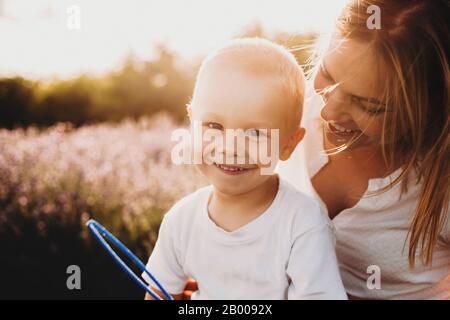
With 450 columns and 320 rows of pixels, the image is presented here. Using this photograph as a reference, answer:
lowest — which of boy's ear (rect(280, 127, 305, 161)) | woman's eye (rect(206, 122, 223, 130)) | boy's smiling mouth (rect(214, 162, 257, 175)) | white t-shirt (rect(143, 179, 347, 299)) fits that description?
white t-shirt (rect(143, 179, 347, 299))

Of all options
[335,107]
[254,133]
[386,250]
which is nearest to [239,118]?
[254,133]

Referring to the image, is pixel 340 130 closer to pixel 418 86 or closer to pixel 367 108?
pixel 367 108

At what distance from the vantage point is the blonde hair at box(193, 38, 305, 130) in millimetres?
1529

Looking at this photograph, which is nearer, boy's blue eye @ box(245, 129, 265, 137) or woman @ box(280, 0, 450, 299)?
boy's blue eye @ box(245, 129, 265, 137)

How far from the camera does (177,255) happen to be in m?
1.81

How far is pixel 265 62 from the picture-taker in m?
1.54

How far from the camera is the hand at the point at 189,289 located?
6.15 feet

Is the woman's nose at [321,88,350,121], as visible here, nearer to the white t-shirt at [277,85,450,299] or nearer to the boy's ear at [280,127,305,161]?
the boy's ear at [280,127,305,161]

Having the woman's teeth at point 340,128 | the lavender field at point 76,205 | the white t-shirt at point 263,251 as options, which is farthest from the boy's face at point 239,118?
the lavender field at point 76,205

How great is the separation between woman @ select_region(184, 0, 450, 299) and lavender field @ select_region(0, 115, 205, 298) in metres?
1.45

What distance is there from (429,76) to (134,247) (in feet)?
6.82

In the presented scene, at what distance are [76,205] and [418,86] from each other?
2386 millimetres

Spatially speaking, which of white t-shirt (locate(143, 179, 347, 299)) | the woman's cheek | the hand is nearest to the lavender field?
the hand
